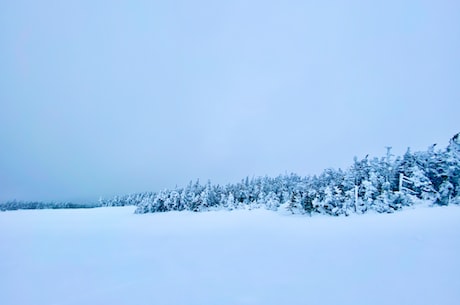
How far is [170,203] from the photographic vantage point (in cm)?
4344

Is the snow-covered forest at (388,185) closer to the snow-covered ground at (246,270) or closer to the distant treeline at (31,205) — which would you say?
the snow-covered ground at (246,270)

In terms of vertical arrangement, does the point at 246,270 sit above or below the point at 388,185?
below

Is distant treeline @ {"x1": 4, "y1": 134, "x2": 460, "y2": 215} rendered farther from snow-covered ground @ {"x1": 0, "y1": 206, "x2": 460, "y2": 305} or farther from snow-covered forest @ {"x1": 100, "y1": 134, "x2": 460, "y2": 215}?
snow-covered ground @ {"x1": 0, "y1": 206, "x2": 460, "y2": 305}

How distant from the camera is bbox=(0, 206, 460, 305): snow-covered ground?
6.30 m

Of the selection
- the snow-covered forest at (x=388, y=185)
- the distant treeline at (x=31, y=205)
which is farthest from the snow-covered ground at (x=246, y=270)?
the distant treeline at (x=31, y=205)

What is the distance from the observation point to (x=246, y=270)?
339 inches

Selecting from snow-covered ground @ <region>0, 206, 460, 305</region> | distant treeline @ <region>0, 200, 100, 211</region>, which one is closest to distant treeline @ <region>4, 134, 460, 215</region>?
snow-covered ground @ <region>0, 206, 460, 305</region>

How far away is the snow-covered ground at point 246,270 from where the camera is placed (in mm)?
6301

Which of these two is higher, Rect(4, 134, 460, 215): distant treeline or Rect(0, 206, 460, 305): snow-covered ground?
Rect(4, 134, 460, 215): distant treeline

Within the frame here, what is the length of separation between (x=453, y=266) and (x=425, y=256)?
1299 mm

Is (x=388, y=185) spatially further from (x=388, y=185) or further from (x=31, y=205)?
(x=31, y=205)

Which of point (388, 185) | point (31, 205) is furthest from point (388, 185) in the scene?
point (31, 205)

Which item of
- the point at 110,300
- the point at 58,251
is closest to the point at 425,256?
the point at 110,300

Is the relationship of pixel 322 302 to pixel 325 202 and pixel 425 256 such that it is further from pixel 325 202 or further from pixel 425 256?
pixel 325 202
